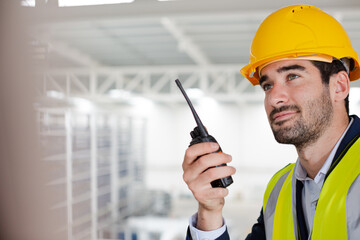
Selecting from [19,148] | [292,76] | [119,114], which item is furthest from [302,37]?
[119,114]

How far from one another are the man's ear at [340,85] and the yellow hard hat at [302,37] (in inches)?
2.4

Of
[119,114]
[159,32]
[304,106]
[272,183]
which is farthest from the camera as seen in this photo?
[119,114]

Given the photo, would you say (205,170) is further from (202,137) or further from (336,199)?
(336,199)

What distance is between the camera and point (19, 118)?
3.58ft

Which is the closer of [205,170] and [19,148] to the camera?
[205,170]

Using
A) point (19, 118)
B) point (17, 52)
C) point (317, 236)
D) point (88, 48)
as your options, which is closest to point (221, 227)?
point (317, 236)

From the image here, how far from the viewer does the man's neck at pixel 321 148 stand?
44.9 inches

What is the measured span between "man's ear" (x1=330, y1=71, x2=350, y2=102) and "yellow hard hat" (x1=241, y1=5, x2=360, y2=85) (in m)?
0.06

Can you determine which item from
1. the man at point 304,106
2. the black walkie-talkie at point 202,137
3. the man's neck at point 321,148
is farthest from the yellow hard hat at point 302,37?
the black walkie-talkie at point 202,137

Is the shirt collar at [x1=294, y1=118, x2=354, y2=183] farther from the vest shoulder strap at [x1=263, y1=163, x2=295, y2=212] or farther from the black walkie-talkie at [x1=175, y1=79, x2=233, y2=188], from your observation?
the black walkie-talkie at [x1=175, y1=79, x2=233, y2=188]

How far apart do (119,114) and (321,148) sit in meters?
6.32

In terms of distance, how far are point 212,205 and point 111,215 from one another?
20.9 feet

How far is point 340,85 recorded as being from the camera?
1178 mm

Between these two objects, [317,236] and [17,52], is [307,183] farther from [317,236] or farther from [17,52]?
[17,52]
